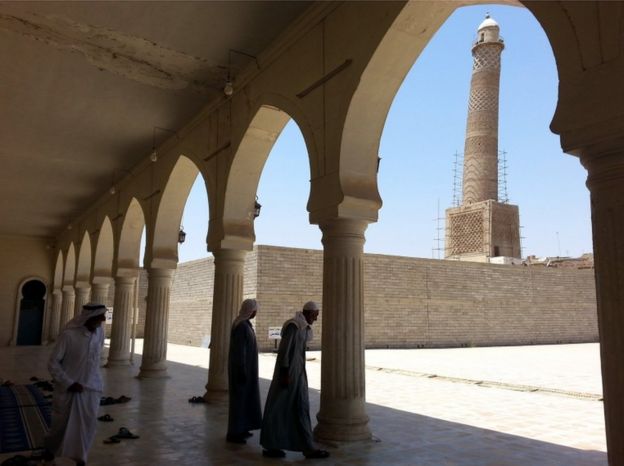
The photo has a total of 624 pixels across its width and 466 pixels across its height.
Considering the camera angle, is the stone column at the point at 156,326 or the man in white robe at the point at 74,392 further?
the stone column at the point at 156,326

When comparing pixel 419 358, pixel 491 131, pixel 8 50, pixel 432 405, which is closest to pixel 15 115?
pixel 8 50

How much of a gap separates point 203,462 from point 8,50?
18.1 ft

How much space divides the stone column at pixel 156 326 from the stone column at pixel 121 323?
227 cm

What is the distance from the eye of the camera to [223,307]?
7.47 meters

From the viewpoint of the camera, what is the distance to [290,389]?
4480 mm

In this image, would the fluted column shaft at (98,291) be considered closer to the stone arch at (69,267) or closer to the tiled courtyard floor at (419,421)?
the tiled courtyard floor at (419,421)

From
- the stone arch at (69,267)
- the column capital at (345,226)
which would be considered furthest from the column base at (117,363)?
the column capital at (345,226)

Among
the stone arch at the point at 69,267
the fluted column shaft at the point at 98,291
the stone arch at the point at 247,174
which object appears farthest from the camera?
the stone arch at the point at 69,267

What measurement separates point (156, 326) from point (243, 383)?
5.36 metres

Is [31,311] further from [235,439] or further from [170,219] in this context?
[235,439]

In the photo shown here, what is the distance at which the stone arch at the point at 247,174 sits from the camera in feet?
22.8

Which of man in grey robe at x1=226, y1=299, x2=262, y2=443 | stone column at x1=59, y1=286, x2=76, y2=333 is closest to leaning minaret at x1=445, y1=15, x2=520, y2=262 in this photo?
stone column at x1=59, y1=286, x2=76, y2=333

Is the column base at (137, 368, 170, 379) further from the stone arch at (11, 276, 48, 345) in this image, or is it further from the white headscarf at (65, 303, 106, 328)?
the stone arch at (11, 276, 48, 345)

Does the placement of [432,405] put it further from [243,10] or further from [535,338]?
[535,338]
